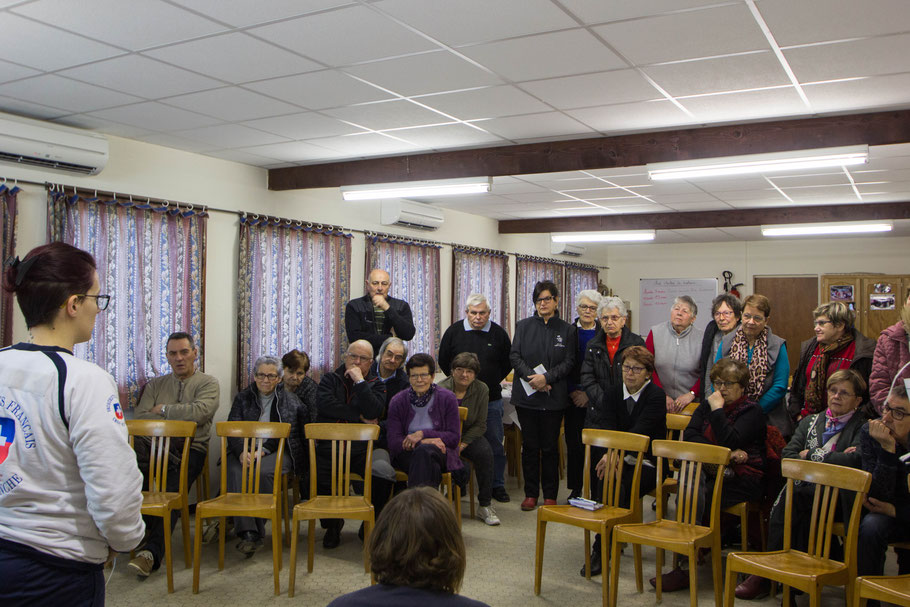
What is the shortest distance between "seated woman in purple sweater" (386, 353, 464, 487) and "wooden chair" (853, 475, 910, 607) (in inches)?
86.4

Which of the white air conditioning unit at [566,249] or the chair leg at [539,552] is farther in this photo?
the white air conditioning unit at [566,249]

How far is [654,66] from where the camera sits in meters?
3.14

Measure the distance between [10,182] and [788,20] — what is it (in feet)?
13.1

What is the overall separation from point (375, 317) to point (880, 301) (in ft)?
22.4

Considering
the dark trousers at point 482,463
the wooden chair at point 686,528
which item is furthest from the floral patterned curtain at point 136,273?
the wooden chair at point 686,528

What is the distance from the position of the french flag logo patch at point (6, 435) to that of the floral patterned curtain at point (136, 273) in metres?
3.07

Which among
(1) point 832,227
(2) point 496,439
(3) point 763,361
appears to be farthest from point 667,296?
(3) point 763,361

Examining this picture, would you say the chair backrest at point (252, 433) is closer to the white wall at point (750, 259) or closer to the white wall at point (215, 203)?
the white wall at point (215, 203)

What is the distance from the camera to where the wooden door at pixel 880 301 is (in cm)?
899

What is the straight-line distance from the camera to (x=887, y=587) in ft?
8.50

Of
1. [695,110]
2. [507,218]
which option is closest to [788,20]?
[695,110]

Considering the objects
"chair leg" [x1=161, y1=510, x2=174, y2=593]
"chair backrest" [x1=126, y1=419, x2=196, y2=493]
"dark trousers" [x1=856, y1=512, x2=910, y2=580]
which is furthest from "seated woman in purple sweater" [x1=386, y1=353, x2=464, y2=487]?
"dark trousers" [x1=856, y1=512, x2=910, y2=580]

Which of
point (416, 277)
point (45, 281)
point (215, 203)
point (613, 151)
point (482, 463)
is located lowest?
point (482, 463)

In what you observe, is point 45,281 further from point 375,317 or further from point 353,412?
point 375,317
